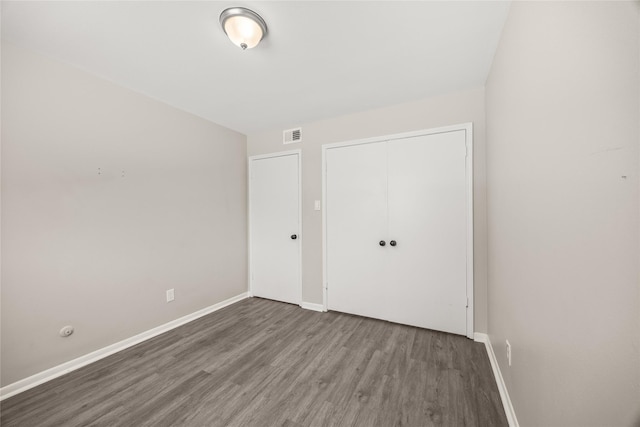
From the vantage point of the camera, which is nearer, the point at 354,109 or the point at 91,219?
the point at 91,219

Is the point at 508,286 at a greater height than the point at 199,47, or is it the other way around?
the point at 199,47

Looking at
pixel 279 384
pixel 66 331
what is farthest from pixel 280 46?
pixel 66 331

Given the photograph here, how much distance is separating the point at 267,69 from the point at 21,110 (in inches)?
70.6

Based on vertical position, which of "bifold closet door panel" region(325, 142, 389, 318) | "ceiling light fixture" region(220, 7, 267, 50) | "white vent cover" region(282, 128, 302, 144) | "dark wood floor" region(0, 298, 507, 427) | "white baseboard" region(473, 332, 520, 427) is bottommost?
"dark wood floor" region(0, 298, 507, 427)

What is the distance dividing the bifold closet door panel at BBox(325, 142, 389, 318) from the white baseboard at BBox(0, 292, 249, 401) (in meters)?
1.78

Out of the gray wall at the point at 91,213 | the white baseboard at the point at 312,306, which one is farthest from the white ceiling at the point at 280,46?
the white baseboard at the point at 312,306

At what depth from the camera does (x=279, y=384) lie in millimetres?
1652

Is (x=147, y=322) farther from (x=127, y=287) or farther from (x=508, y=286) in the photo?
(x=508, y=286)

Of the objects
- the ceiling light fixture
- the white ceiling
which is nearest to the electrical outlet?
the white ceiling

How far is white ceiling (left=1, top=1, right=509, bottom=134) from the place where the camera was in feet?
4.41

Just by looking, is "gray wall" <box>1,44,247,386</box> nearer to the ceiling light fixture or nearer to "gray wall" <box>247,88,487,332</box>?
"gray wall" <box>247,88,487,332</box>

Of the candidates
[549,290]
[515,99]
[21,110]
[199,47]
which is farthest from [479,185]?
[21,110]

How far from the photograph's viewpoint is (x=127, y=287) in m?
2.16

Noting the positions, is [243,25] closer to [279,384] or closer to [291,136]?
[291,136]
